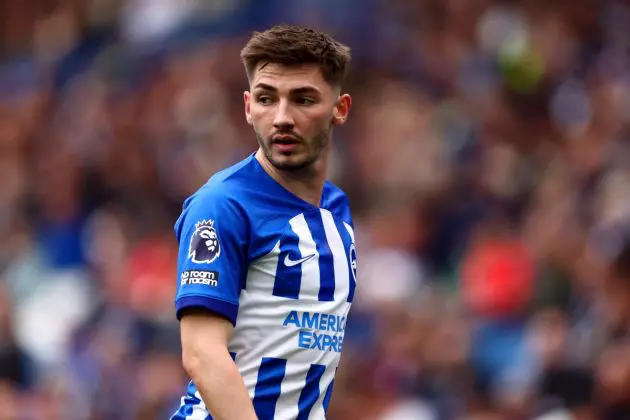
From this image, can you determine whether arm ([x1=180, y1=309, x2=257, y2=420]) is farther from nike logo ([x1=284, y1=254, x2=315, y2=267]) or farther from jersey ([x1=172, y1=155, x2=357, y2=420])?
nike logo ([x1=284, y1=254, x2=315, y2=267])

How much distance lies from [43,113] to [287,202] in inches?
397

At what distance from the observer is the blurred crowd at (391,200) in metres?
9.41

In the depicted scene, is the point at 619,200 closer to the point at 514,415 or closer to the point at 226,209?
the point at 514,415

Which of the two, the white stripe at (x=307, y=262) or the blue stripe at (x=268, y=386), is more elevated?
the white stripe at (x=307, y=262)

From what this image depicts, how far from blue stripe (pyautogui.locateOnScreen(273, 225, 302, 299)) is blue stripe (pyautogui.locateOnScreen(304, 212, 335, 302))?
11 centimetres

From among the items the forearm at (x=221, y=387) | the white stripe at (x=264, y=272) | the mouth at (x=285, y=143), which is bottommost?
the forearm at (x=221, y=387)

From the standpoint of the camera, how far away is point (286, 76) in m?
4.88

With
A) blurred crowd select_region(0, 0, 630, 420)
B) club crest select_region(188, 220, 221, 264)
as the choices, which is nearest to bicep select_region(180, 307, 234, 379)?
club crest select_region(188, 220, 221, 264)

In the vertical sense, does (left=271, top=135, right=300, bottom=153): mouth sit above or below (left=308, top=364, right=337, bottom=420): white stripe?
above

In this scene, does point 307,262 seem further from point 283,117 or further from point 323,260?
point 283,117

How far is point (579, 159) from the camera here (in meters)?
10.4

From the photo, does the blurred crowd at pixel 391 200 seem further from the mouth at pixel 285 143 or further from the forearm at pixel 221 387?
the forearm at pixel 221 387

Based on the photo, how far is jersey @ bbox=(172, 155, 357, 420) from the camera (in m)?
4.64

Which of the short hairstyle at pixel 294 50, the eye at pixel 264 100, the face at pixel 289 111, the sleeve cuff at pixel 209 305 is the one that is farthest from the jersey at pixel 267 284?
the short hairstyle at pixel 294 50
